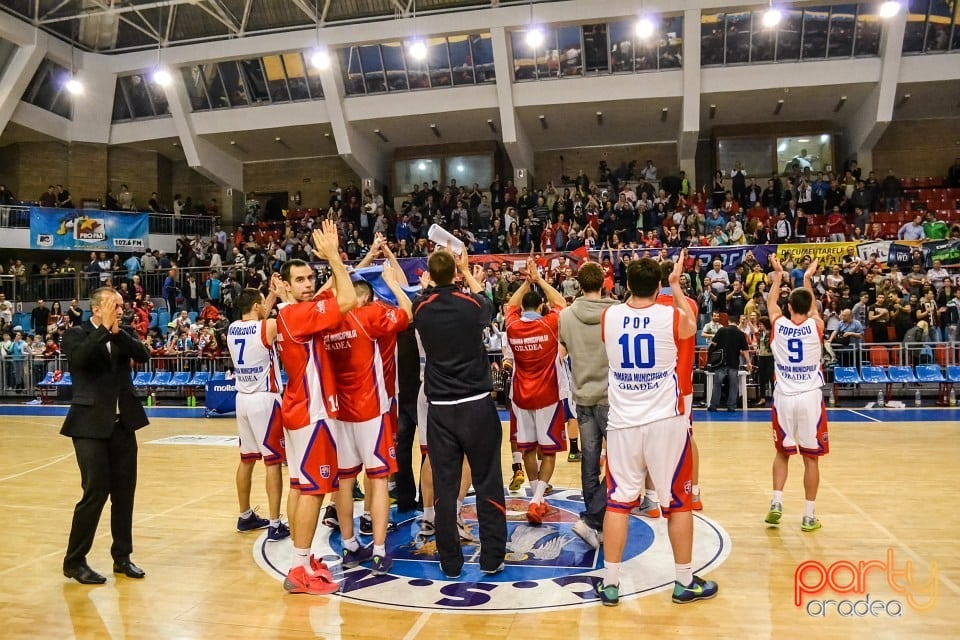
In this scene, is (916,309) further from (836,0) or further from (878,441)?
(836,0)

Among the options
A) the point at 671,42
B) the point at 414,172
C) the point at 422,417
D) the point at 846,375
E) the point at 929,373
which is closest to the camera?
the point at 422,417

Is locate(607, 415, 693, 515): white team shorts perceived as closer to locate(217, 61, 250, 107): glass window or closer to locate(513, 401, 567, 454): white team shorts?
locate(513, 401, 567, 454): white team shorts

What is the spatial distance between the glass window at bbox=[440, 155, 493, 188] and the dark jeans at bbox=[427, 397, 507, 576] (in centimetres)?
2278

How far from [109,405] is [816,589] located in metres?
4.92

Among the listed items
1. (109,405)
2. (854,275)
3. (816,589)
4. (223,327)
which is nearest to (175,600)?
(109,405)

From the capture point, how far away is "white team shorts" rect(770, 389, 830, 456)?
5.73 metres

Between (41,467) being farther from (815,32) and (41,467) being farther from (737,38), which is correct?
(815,32)

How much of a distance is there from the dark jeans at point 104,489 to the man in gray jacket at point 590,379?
3356 millimetres

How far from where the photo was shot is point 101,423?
4.87m

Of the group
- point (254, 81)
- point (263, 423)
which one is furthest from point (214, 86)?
point (263, 423)

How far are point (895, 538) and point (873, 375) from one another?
30.0 feet

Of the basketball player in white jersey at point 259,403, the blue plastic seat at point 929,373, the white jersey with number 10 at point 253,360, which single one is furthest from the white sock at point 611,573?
the blue plastic seat at point 929,373

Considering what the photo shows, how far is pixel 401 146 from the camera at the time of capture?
27.2 m

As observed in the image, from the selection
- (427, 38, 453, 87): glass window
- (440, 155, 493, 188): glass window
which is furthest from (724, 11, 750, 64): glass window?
(440, 155, 493, 188): glass window
